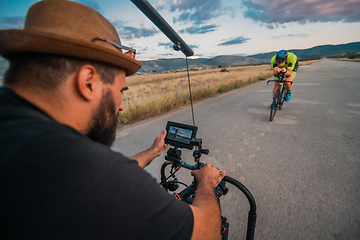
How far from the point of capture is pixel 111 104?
0.97m

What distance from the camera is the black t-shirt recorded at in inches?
20.5

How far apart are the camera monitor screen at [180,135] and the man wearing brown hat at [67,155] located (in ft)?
2.07

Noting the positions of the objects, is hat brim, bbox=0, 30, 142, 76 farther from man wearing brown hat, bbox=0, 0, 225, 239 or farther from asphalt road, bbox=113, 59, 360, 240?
asphalt road, bbox=113, 59, 360, 240

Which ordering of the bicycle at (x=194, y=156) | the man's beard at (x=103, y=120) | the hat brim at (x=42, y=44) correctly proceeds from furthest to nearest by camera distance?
the bicycle at (x=194, y=156)
the man's beard at (x=103, y=120)
the hat brim at (x=42, y=44)

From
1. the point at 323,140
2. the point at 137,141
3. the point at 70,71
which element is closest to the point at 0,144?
the point at 70,71

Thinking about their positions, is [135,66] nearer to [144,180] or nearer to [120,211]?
[144,180]

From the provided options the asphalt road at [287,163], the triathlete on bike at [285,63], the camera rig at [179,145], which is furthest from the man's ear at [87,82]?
the triathlete on bike at [285,63]

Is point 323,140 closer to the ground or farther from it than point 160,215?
closer to the ground

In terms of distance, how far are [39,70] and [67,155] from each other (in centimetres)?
42

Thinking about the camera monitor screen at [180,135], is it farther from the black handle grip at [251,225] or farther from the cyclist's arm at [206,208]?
the black handle grip at [251,225]

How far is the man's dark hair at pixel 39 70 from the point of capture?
72cm

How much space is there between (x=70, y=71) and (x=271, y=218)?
2.26 meters

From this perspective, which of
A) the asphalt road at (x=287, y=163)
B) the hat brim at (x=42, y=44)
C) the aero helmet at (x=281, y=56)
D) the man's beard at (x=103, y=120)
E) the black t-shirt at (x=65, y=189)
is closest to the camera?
the black t-shirt at (x=65, y=189)

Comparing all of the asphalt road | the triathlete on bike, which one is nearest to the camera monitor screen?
the asphalt road
